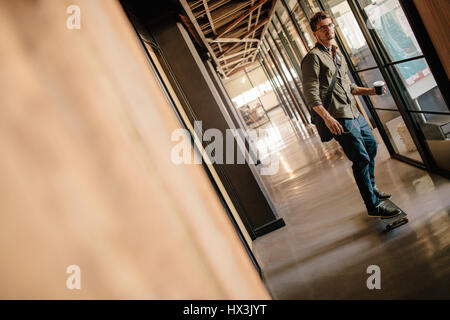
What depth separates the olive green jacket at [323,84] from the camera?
2385 mm

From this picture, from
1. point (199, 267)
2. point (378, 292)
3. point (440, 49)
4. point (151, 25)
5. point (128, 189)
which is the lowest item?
point (378, 292)

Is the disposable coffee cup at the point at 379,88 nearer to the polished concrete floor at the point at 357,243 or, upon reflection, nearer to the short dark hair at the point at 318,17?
the short dark hair at the point at 318,17

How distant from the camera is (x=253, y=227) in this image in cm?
353

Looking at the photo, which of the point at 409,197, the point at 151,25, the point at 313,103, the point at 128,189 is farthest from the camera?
the point at 151,25

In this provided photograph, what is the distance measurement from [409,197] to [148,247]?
278cm

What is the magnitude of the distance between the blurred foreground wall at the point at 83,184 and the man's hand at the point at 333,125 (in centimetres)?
164

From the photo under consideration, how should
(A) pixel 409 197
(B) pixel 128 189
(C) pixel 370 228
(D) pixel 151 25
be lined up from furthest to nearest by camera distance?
(D) pixel 151 25, (A) pixel 409 197, (C) pixel 370 228, (B) pixel 128 189

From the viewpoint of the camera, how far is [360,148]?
239cm

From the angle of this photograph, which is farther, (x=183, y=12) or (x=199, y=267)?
(x=183, y=12)

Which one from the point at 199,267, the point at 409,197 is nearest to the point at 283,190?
the point at 409,197

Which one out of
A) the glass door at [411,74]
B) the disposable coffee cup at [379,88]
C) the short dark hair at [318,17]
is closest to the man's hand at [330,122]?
the disposable coffee cup at [379,88]

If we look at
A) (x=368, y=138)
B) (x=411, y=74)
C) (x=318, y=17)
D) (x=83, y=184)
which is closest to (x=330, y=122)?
(x=368, y=138)

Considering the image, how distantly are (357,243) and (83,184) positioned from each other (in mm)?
2366
